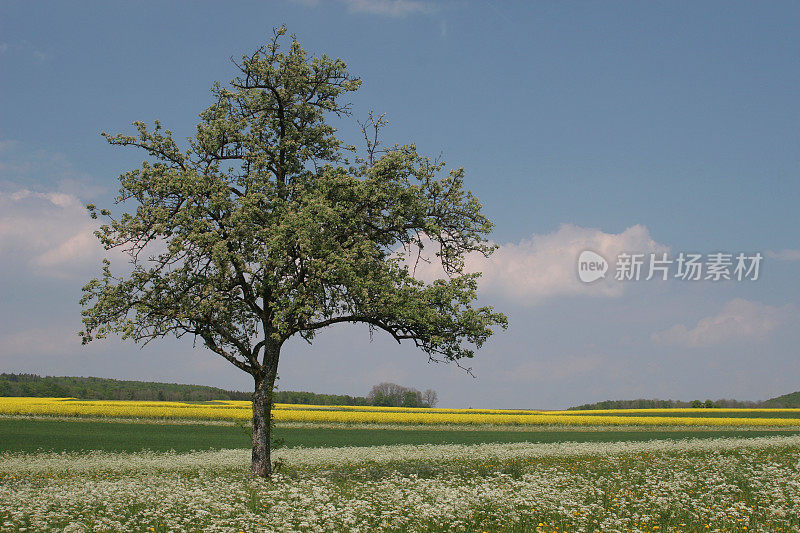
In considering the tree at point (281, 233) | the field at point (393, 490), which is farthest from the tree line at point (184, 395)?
the tree at point (281, 233)

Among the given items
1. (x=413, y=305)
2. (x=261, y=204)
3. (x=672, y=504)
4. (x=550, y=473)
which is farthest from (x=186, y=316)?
(x=672, y=504)

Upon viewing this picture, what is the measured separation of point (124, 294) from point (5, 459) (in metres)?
16.3

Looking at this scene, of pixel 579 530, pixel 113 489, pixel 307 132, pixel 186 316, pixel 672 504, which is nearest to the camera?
pixel 579 530

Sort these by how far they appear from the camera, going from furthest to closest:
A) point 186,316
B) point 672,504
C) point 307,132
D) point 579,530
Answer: point 307,132, point 186,316, point 672,504, point 579,530

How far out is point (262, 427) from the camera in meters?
22.5

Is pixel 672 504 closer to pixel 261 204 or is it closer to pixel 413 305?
pixel 413 305

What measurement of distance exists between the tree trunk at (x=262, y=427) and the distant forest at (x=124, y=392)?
86.7m

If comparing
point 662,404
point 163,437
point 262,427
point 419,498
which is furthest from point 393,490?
point 662,404

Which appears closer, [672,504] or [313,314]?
[672,504]

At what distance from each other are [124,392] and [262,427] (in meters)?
121

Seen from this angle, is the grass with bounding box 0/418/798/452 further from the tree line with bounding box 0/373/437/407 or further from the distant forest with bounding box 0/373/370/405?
the tree line with bounding box 0/373/437/407

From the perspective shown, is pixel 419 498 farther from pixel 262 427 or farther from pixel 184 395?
pixel 184 395

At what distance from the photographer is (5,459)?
31172mm

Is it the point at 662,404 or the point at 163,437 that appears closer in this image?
the point at 163,437
